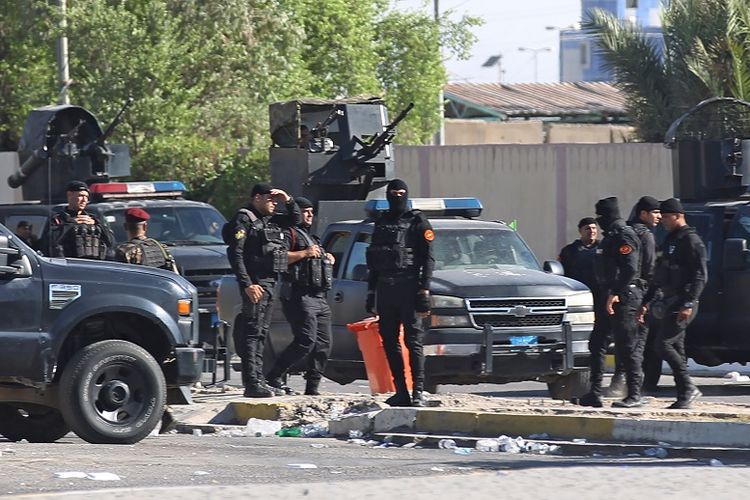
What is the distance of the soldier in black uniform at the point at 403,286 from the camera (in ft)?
40.1

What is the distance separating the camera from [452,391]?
639 inches

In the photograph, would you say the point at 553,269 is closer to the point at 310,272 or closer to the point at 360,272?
the point at 360,272

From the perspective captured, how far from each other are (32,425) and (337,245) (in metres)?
4.15

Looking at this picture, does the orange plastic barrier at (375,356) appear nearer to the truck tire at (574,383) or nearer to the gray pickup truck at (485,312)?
the gray pickup truck at (485,312)

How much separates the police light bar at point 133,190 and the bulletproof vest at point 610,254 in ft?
26.4

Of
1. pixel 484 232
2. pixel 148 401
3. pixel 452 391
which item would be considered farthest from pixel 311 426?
pixel 452 391

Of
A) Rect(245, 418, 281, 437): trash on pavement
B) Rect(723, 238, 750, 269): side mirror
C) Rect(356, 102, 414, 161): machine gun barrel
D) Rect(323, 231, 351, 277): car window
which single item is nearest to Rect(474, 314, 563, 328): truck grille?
Rect(323, 231, 351, 277): car window

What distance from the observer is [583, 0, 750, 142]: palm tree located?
29.4 metres

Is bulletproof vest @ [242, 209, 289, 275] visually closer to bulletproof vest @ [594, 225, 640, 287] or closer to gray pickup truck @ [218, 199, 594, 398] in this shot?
gray pickup truck @ [218, 199, 594, 398]

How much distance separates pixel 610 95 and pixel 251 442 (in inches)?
2080

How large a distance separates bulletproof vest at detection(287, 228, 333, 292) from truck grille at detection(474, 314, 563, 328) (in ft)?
4.50

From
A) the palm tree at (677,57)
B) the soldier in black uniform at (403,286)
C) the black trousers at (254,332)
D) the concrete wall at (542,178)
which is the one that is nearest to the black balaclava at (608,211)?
the soldier in black uniform at (403,286)

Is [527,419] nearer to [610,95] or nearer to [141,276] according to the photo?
[141,276]

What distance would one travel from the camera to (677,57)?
103 feet
